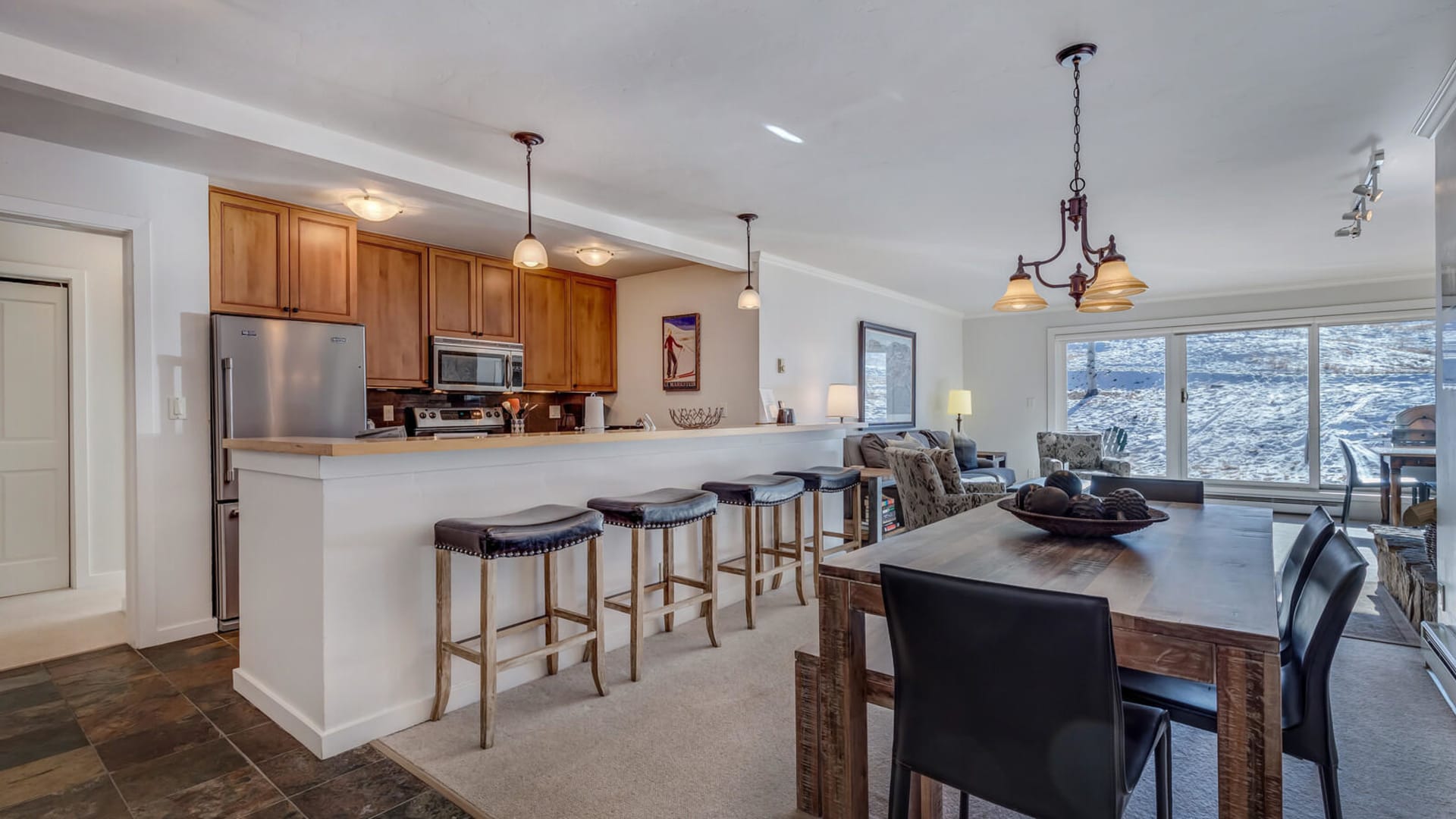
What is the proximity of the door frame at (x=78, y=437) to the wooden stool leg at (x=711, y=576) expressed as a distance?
4.17 metres

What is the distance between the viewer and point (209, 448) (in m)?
3.39

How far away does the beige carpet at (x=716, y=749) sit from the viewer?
187 cm

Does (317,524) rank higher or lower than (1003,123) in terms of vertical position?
lower

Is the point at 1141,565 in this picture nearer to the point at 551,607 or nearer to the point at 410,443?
the point at 551,607

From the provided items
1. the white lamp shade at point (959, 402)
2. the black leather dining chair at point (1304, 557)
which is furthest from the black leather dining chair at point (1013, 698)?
the white lamp shade at point (959, 402)

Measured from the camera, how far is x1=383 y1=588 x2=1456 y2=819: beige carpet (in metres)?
1.87

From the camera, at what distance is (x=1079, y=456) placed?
6.87 metres

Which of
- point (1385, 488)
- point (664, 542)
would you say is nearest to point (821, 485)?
point (664, 542)

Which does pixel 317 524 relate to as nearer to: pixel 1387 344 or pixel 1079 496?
pixel 1079 496

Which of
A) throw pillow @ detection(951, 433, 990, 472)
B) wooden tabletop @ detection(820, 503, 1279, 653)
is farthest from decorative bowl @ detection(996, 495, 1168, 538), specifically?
throw pillow @ detection(951, 433, 990, 472)

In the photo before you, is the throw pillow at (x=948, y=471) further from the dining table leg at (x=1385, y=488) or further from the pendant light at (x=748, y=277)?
the dining table leg at (x=1385, y=488)

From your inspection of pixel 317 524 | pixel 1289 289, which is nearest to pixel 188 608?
pixel 317 524

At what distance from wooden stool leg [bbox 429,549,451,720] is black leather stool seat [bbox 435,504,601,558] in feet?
0.29

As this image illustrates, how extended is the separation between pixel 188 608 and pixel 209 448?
79 cm
